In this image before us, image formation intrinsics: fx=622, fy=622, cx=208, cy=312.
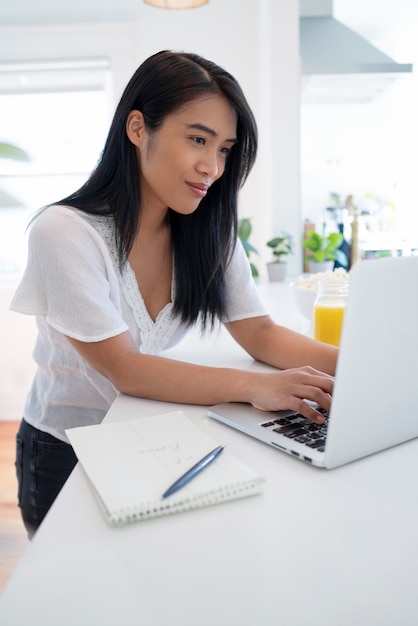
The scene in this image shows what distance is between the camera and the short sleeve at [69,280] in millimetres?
998

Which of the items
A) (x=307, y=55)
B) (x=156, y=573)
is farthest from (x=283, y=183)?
(x=156, y=573)

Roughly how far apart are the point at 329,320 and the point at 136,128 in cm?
54

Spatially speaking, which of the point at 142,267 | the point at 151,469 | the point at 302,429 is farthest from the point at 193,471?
the point at 142,267

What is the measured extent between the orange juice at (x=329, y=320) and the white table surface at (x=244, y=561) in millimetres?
559

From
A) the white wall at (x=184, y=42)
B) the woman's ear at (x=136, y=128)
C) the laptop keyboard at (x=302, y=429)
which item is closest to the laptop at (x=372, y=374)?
the laptop keyboard at (x=302, y=429)

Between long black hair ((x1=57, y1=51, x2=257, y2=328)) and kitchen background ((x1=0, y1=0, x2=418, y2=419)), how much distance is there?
5.44ft

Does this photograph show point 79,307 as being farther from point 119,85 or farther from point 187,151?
point 119,85

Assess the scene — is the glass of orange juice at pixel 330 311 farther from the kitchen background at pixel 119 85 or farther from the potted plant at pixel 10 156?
the potted plant at pixel 10 156

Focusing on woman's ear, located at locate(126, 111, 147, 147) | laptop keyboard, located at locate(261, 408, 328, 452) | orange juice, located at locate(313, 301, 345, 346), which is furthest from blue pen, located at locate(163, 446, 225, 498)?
woman's ear, located at locate(126, 111, 147, 147)

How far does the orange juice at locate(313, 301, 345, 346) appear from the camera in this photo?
123cm

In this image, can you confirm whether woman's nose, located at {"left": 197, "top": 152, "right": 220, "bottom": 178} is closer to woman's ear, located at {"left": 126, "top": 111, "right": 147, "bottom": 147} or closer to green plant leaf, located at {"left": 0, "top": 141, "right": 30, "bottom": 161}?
woman's ear, located at {"left": 126, "top": 111, "right": 147, "bottom": 147}

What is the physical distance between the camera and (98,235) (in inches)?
43.3

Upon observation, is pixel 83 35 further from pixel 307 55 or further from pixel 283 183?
pixel 283 183

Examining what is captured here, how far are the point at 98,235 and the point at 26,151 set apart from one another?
9.44 ft
